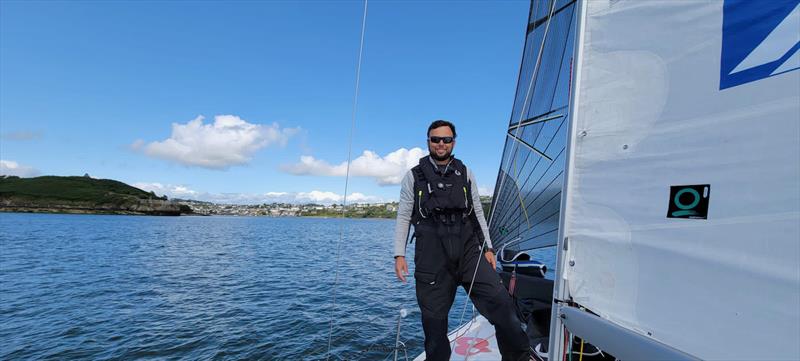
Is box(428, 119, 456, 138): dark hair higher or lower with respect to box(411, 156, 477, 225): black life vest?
higher

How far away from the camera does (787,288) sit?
1.33m

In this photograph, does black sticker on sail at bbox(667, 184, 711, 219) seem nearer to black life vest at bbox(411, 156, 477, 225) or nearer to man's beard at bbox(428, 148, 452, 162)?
black life vest at bbox(411, 156, 477, 225)

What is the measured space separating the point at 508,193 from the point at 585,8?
3.60 meters

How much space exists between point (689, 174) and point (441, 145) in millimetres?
1946

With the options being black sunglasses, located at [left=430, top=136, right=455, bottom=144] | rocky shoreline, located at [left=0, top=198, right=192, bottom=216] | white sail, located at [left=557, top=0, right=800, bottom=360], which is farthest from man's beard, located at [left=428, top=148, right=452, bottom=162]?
rocky shoreline, located at [left=0, top=198, right=192, bottom=216]

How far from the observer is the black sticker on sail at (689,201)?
160cm

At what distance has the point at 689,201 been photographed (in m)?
1.66

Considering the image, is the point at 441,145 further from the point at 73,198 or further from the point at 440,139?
the point at 73,198

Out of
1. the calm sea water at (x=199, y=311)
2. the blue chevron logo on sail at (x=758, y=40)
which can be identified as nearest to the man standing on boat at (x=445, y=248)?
the calm sea water at (x=199, y=311)

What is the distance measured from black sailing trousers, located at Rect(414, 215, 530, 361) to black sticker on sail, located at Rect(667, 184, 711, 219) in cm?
168

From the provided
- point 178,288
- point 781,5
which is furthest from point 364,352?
point 178,288

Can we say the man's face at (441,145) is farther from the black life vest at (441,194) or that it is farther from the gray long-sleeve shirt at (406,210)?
the gray long-sleeve shirt at (406,210)

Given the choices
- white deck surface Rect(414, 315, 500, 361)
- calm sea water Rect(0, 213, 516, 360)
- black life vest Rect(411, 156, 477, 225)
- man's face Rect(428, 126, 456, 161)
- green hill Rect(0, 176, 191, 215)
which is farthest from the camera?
green hill Rect(0, 176, 191, 215)

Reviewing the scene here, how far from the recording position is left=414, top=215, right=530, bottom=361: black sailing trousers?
301cm
